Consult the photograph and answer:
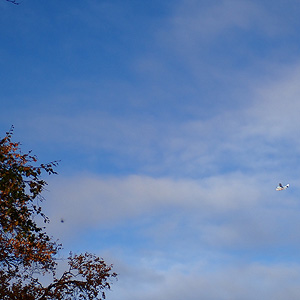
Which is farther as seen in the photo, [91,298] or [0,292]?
[91,298]

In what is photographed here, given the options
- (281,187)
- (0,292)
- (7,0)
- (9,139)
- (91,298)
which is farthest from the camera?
(281,187)

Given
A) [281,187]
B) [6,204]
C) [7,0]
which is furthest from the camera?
→ [281,187]

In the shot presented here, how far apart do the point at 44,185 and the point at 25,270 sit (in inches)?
306

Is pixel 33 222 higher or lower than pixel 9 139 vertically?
lower

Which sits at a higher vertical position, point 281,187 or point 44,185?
point 281,187

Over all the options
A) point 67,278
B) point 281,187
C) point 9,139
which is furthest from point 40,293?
point 281,187

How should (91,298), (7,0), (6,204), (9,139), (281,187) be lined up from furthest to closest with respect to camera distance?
(281,187) < (91,298) < (9,139) < (6,204) < (7,0)

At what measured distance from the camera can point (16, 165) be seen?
78.1 feet

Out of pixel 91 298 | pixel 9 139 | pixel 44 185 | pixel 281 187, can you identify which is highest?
pixel 281 187

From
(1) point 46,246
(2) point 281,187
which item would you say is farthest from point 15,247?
(2) point 281,187

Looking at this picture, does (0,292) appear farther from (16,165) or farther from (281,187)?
(281,187)

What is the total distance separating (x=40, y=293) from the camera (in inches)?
1330

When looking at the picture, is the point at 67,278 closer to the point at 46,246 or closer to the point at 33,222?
the point at 46,246

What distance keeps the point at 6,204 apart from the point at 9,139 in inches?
162
